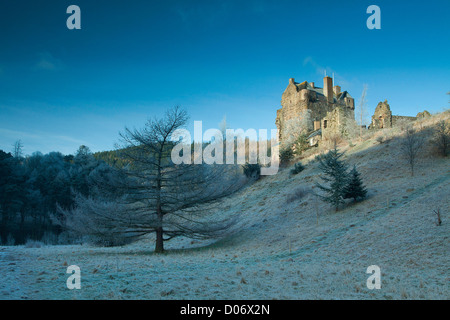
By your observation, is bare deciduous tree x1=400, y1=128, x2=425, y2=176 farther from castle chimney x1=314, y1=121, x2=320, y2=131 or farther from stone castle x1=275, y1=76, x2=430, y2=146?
castle chimney x1=314, y1=121, x2=320, y2=131

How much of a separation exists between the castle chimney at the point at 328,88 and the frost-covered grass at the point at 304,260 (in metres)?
36.1

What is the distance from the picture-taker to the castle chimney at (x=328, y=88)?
182 ft

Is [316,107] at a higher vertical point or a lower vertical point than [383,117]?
higher

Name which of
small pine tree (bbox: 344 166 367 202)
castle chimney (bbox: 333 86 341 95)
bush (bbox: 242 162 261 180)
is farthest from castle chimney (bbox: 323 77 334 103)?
small pine tree (bbox: 344 166 367 202)

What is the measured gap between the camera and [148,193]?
15242mm

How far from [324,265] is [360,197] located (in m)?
9.40

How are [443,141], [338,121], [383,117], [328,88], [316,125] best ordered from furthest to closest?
[328,88] < [316,125] < [383,117] < [338,121] < [443,141]

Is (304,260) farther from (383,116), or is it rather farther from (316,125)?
(316,125)

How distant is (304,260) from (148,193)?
846 cm

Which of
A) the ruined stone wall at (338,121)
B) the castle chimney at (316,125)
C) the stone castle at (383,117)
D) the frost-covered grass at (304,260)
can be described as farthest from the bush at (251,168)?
the stone castle at (383,117)

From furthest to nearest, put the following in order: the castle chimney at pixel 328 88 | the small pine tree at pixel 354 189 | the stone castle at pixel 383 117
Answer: the castle chimney at pixel 328 88 < the stone castle at pixel 383 117 < the small pine tree at pixel 354 189

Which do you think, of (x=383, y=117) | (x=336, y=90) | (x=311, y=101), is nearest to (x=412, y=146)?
(x=383, y=117)

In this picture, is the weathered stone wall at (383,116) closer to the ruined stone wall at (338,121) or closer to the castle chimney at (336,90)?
the ruined stone wall at (338,121)
